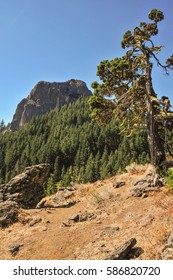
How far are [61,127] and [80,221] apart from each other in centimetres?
16875

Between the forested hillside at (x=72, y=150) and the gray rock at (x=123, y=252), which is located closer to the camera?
the gray rock at (x=123, y=252)

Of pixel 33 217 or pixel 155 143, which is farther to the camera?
pixel 155 143

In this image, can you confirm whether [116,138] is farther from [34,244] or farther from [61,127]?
[34,244]

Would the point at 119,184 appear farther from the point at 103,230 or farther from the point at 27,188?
the point at 103,230

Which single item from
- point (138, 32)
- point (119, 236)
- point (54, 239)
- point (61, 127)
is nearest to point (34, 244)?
point (54, 239)

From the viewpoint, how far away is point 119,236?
999cm

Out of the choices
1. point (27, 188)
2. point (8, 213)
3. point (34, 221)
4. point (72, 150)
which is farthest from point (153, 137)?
point (72, 150)

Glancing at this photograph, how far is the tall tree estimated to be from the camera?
1719 cm

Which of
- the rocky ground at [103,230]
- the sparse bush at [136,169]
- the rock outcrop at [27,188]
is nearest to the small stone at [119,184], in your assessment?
the rocky ground at [103,230]

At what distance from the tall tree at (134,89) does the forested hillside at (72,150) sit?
81.6 meters

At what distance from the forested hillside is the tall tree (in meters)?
81.6

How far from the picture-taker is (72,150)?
142375 millimetres

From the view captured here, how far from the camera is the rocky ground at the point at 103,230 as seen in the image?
8.55 meters

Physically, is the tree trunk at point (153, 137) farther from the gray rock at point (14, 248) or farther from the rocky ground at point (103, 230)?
the gray rock at point (14, 248)
